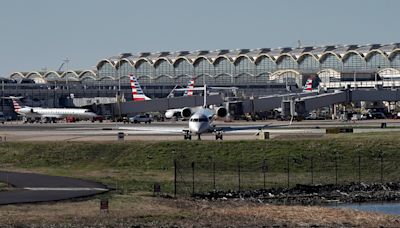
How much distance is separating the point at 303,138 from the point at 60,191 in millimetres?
36315

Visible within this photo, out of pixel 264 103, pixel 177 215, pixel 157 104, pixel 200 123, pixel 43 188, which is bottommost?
pixel 177 215

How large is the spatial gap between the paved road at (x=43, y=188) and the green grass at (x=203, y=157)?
3915 millimetres

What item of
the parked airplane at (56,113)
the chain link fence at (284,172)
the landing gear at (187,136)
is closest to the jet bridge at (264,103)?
the parked airplane at (56,113)

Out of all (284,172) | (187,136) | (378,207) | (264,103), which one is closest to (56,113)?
(264,103)

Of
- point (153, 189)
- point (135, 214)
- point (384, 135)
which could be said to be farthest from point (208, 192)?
point (384, 135)

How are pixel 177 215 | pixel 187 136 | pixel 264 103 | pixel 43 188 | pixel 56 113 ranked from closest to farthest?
pixel 177 215 < pixel 43 188 < pixel 187 136 < pixel 264 103 < pixel 56 113

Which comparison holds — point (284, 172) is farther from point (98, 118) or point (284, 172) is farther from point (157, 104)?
point (98, 118)

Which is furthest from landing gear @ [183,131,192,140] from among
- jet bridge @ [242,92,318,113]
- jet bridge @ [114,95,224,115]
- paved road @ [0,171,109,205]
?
jet bridge @ [114,95,224,115]

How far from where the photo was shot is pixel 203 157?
80438mm

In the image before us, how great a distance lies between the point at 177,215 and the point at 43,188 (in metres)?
13.5

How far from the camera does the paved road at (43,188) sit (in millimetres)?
54469

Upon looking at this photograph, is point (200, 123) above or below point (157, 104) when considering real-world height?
Result: below

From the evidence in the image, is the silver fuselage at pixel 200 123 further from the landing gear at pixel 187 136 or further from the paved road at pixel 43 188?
the paved road at pixel 43 188

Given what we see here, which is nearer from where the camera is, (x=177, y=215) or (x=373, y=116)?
(x=177, y=215)
